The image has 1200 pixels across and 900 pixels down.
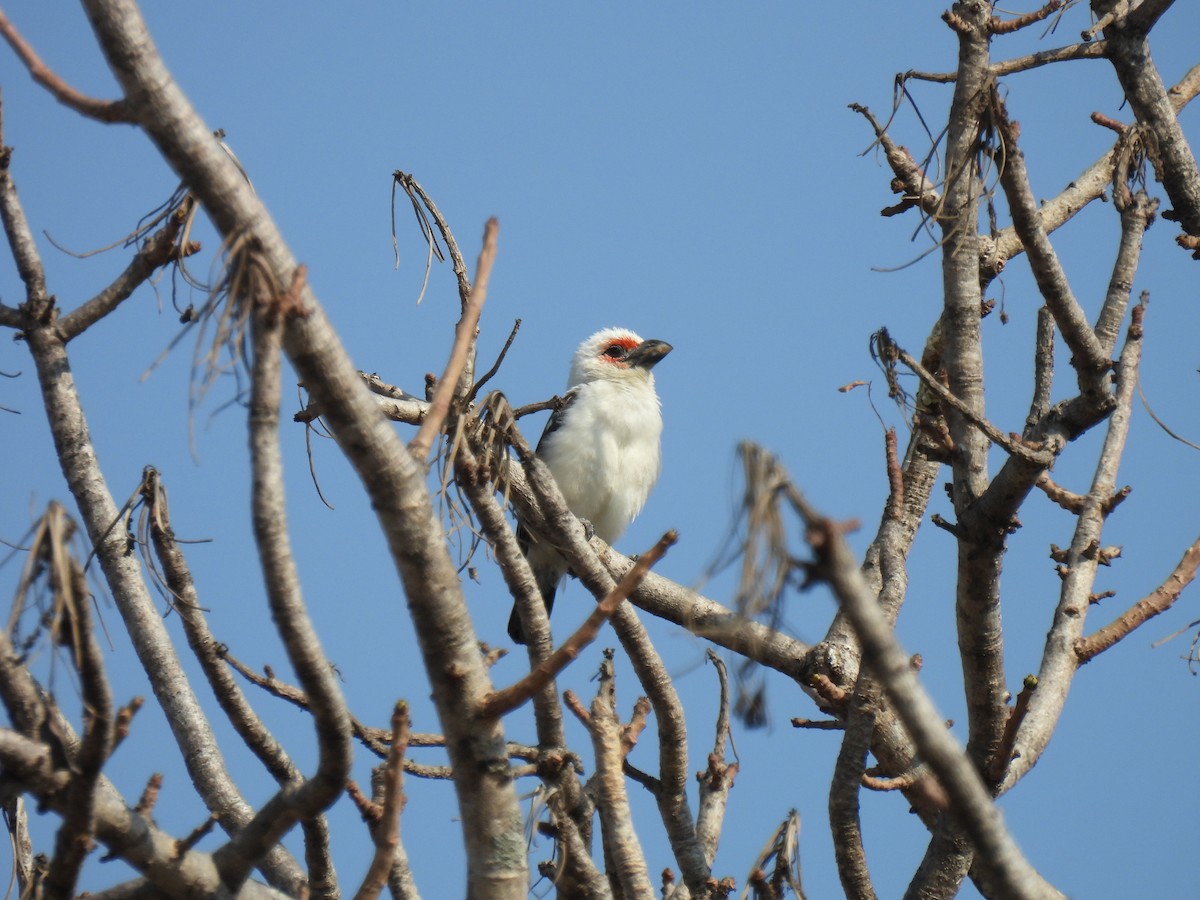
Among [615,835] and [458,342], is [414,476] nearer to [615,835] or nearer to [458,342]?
[458,342]

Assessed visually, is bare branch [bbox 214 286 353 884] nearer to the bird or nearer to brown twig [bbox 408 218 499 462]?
brown twig [bbox 408 218 499 462]

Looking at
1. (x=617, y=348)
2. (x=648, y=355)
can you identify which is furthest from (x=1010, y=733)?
(x=617, y=348)

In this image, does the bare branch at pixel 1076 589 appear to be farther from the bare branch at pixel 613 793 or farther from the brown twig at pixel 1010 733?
the bare branch at pixel 613 793

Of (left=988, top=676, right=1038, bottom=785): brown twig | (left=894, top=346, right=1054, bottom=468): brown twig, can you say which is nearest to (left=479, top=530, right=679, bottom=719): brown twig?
(left=988, top=676, right=1038, bottom=785): brown twig

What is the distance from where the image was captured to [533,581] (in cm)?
385

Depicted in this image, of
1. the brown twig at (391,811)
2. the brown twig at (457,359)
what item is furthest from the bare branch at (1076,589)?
the brown twig at (457,359)

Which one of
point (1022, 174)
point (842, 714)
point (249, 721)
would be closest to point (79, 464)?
point (249, 721)

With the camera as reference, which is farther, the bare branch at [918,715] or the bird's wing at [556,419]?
the bird's wing at [556,419]

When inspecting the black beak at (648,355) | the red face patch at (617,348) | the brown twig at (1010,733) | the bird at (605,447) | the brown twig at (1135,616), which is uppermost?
the red face patch at (617,348)

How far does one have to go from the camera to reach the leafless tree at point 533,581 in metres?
2.37

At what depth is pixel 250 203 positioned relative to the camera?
2420mm

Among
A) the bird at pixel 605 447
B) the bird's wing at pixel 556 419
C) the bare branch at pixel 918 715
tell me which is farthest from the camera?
Answer: the bird's wing at pixel 556 419

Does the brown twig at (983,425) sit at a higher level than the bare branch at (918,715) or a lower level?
higher

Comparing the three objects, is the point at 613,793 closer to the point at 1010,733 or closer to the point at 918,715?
the point at 1010,733
